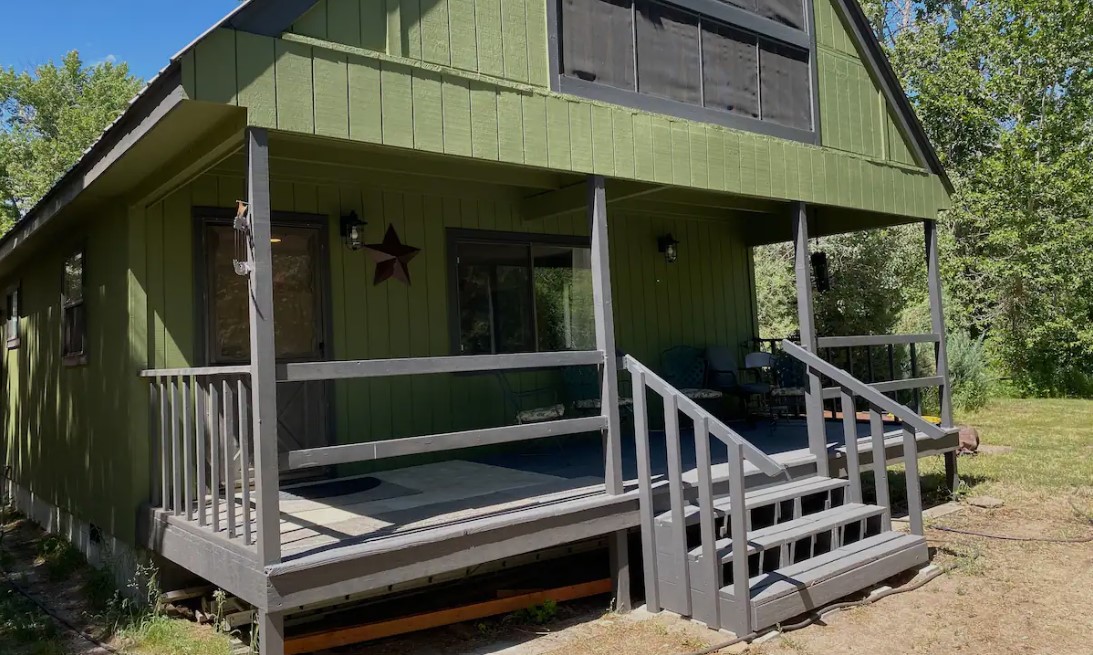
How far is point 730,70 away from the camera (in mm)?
6059

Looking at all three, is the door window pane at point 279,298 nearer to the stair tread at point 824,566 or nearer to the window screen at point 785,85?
the stair tread at point 824,566

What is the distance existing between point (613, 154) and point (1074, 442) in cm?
833

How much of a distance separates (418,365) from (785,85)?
4221mm

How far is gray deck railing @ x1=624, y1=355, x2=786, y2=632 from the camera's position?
4039mm

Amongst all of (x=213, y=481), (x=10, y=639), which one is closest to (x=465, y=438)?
(x=213, y=481)

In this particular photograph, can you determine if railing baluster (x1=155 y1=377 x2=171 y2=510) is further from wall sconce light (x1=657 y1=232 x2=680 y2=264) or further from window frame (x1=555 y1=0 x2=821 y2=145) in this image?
wall sconce light (x1=657 y1=232 x2=680 y2=264)

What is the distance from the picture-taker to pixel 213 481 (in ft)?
12.5

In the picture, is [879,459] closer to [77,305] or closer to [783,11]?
[783,11]

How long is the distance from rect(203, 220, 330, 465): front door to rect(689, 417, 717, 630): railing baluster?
280 centimetres

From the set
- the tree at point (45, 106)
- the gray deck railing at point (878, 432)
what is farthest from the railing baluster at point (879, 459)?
the tree at point (45, 106)

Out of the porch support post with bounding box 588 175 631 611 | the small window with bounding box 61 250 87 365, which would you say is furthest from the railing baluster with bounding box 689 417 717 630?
the small window with bounding box 61 250 87 365

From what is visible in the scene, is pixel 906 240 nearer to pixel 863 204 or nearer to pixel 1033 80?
pixel 1033 80

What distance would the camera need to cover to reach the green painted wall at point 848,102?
267 inches

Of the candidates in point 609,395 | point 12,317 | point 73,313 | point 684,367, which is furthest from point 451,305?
point 12,317
